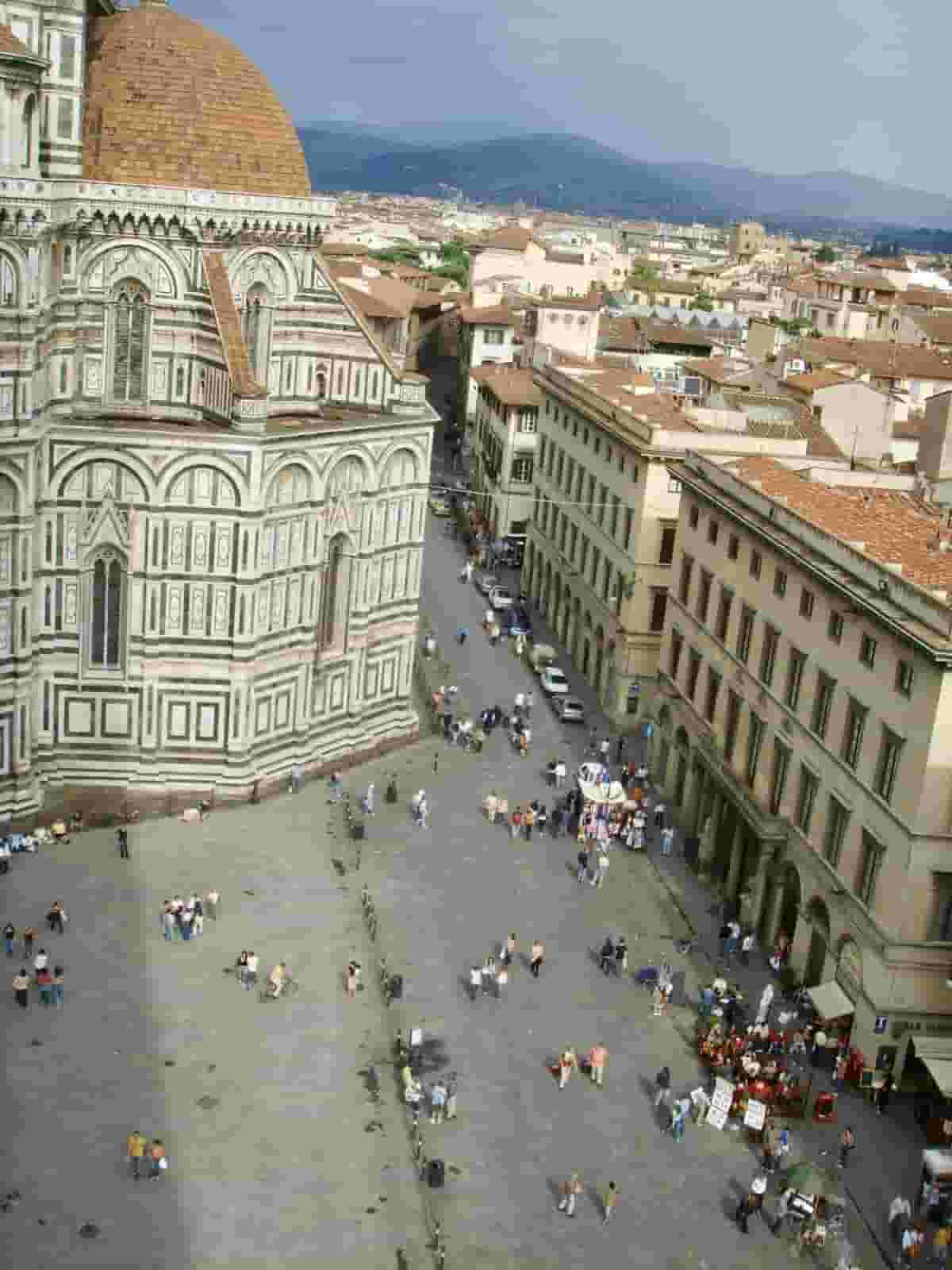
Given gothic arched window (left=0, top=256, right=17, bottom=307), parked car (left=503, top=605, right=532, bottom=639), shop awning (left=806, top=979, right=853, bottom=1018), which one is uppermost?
gothic arched window (left=0, top=256, right=17, bottom=307)

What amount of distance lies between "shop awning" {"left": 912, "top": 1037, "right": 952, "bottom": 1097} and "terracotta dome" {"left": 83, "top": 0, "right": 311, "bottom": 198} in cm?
2840

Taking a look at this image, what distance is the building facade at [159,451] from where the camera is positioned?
42.2 metres

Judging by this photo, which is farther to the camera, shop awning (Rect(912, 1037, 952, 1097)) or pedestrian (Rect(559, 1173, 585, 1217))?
shop awning (Rect(912, 1037, 952, 1097))

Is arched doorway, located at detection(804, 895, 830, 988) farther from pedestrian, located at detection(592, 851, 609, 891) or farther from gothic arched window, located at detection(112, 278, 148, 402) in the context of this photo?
gothic arched window, located at detection(112, 278, 148, 402)

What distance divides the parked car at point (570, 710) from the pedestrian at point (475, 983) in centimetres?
2000

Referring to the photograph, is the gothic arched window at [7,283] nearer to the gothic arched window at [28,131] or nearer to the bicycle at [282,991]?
the gothic arched window at [28,131]

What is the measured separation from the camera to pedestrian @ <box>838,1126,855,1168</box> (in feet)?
101

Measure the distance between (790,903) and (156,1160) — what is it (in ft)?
55.9

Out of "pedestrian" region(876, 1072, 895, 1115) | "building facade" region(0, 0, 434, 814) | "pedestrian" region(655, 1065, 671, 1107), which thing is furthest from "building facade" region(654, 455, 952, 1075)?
"building facade" region(0, 0, 434, 814)

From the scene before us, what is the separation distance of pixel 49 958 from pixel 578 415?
113 ft

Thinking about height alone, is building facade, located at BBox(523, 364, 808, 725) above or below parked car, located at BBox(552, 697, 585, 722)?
above


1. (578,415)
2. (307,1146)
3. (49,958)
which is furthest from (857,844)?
(578,415)

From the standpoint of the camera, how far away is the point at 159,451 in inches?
1698

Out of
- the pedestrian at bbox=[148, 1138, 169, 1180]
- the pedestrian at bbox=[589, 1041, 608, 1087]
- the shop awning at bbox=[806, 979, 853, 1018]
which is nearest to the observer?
the pedestrian at bbox=[148, 1138, 169, 1180]
